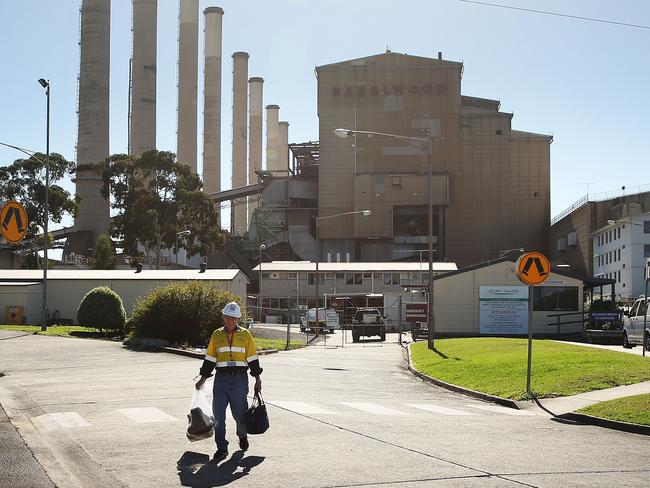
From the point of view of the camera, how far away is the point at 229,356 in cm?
1004

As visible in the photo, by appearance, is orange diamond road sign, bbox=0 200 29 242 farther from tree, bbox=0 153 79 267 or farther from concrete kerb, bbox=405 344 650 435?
tree, bbox=0 153 79 267

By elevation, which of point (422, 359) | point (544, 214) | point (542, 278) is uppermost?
point (544, 214)

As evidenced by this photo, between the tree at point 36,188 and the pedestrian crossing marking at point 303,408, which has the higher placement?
the tree at point 36,188

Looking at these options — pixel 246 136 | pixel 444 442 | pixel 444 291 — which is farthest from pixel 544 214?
pixel 444 442

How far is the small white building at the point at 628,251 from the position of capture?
85.2 metres

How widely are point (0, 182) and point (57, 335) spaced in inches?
1885

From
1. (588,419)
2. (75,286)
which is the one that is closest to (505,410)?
(588,419)

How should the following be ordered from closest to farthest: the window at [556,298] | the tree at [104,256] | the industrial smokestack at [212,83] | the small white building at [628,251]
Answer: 1. the window at [556,298]
2. the tree at [104,256]
3. the small white building at [628,251]
4. the industrial smokestack at [212,83]

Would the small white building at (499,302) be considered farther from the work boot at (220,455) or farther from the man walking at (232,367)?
the work boot at (220,455)

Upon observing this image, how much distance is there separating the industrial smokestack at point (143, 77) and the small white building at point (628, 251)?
5094 cm

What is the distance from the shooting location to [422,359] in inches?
1118

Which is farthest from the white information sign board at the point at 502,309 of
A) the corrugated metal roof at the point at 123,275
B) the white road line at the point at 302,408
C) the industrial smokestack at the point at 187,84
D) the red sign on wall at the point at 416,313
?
the industrial smokestack at the point at 187,84

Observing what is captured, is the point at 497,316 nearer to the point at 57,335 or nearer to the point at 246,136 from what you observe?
the point at 57,335

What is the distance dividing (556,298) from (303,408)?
3792cm
